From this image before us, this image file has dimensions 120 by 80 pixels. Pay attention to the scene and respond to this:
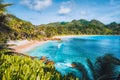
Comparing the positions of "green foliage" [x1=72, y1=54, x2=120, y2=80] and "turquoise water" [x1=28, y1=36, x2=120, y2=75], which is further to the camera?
"turquoise water" [x1=28, y1=36, x2=120, y2=75]

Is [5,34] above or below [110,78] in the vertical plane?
above

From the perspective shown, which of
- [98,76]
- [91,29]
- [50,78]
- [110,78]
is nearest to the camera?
[50,78]

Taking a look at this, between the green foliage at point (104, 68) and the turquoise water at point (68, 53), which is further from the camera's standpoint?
the turquoise water at point (68, 53)

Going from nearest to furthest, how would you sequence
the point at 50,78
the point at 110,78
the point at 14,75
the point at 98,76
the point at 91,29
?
the point at 14,75
the point at 50,78
the point at 110,78
the point at 98,76
the point at 91,29

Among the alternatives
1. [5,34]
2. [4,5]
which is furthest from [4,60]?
A: [4,5]

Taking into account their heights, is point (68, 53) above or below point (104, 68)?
below

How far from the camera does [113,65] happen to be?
11500 mm

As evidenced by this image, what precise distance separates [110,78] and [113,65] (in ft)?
2.80

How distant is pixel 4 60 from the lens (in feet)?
36.1

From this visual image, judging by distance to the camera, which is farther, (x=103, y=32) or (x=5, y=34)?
(x=103, y=32)

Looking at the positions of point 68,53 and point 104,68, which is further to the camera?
point 68,53

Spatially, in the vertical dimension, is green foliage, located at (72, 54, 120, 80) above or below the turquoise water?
above

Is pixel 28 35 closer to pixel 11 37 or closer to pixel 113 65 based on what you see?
pixel 11 37

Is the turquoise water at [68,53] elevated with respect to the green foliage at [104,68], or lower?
lower
